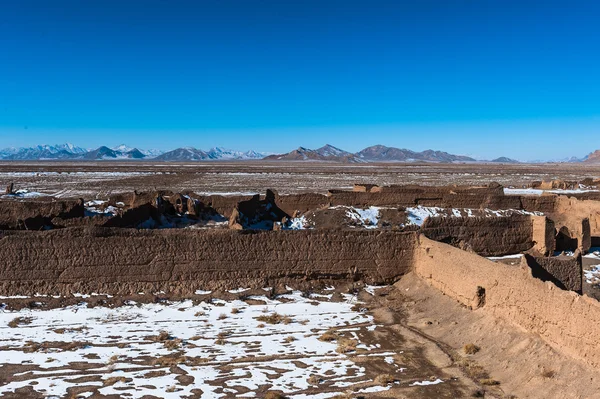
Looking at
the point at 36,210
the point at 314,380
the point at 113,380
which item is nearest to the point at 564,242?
the point at 314,380

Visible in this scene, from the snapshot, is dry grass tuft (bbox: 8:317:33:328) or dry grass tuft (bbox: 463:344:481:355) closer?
dry grass tuft (bbox: 463:344:481:355)

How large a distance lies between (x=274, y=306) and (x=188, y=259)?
2.64 metres

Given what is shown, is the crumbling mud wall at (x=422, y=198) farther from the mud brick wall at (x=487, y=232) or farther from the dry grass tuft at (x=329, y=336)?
the dry grass tuft at (x=329, y=336)

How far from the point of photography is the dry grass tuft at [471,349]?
30.6ft

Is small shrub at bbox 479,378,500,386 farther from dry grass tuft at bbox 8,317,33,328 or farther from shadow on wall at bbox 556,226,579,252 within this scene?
shadow on wall at bbox 556,226,579,252

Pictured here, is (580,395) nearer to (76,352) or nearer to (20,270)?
(76,352)

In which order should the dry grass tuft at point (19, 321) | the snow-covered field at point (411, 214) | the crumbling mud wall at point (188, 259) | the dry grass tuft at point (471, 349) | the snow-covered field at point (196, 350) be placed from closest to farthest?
the snow-covered field at point (196, 350) < the dry grass tuft at point (471, 349) < the dry grass tuft at point (19, 321) < the crumbling mud wall at point (188, 259) < the snow-covered field at point (411, 214)

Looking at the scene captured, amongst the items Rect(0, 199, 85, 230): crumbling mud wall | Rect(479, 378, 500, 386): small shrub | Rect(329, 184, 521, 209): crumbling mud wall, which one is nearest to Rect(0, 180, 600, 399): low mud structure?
Rect(479, 378, 500, 386): small shrub

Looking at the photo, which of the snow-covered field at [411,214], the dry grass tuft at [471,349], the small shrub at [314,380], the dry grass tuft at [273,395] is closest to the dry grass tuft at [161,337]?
the dry grass tuft at [273,395]

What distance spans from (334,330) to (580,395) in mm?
4934

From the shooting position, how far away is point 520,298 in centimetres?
930

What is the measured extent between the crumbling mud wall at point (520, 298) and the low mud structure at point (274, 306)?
0.09 ft

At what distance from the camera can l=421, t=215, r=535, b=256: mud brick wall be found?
16.2 metres

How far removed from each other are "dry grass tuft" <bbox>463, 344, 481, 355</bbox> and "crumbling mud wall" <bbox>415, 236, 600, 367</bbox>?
889 millimetres
